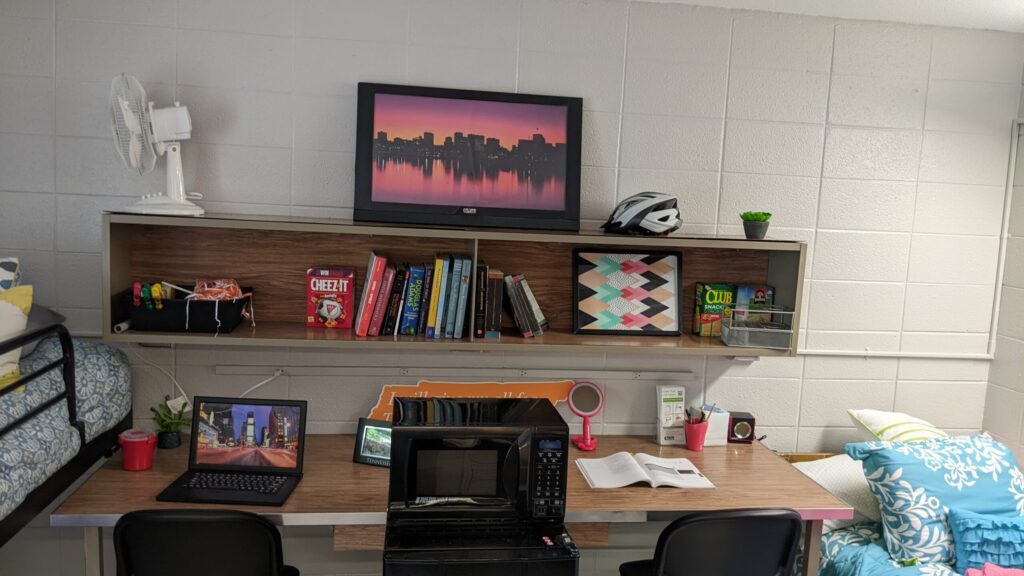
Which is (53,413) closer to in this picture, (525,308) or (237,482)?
(237,482)

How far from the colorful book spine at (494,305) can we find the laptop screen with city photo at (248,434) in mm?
659

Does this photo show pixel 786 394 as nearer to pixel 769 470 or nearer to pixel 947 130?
pixel 769 470

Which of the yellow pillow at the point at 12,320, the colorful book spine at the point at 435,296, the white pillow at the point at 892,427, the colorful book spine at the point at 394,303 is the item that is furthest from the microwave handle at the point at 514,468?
the white pillow at the point at 892,427

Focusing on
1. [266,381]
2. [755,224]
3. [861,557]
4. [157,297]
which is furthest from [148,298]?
[861,557]

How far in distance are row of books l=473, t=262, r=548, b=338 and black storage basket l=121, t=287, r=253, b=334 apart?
0.82 m

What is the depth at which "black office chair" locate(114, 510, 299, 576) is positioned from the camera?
200 centimetres

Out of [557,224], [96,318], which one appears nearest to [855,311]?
[557,224]

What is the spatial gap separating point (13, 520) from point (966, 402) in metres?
3.34

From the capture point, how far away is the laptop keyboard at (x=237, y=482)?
2.31 metres

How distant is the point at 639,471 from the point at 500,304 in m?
0.72

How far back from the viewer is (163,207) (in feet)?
8.14

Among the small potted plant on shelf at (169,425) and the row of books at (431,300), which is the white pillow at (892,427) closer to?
the row of books at (431,300)

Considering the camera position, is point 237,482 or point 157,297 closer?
point 237,482

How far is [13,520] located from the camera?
189cm
